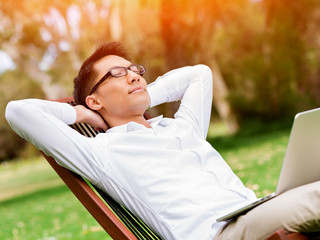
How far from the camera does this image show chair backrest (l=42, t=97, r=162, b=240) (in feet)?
7.43

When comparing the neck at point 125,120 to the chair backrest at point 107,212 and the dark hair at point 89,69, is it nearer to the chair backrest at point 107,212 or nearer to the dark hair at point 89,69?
the dark hair at point 89,69

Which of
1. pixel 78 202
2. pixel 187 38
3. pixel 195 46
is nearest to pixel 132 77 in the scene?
pixel 78 202

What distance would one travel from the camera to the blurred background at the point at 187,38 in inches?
570

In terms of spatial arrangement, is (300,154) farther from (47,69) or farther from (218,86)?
(47,69)

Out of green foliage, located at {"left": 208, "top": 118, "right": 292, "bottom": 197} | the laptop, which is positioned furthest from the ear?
green foliage, located at {"left": 208, "top": 118, "right": 292, "bottom": 197}

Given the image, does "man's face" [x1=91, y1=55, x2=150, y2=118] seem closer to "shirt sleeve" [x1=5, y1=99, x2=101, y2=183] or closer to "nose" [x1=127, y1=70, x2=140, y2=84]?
"nose" [x1=127, y1=70, x2=140, y2=84]

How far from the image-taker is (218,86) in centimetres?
1923

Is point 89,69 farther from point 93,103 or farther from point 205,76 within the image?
point 205,76

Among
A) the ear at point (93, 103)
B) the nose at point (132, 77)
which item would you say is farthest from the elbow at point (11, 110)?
the nose at point (132, 77)

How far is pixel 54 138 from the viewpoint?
2.33 metres

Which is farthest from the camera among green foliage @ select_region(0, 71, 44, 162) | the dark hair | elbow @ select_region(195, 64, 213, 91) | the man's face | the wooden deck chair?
green foliage @ select_region(0, 71, 44, 162)

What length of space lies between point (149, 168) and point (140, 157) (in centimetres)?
8

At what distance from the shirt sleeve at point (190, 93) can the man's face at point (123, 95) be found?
1.02ft

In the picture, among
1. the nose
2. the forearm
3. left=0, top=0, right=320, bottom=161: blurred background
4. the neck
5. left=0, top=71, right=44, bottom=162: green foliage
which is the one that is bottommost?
left=0, top=71, right=44, bottom=162: green foliage
